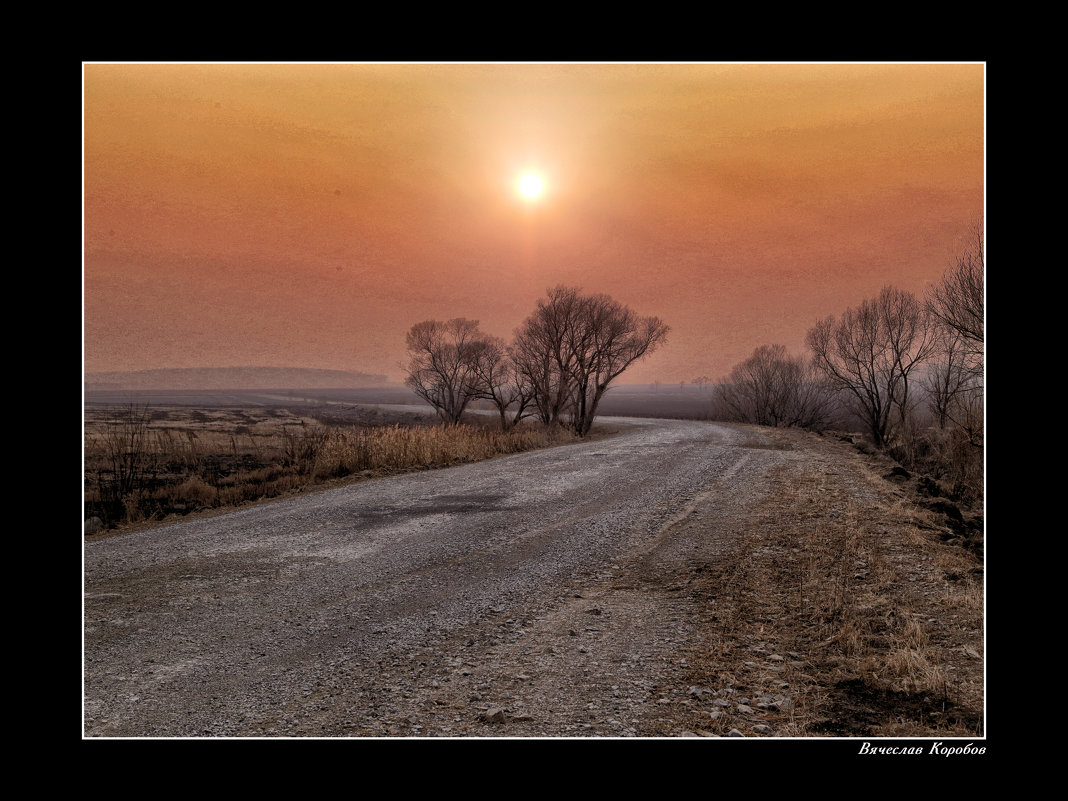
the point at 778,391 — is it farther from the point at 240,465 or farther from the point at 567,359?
the point at 240,465

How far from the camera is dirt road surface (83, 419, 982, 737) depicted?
3959 mm

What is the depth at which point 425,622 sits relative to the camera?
5617 mm

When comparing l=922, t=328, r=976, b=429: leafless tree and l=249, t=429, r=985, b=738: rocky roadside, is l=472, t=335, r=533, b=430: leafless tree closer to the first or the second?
l=922, t=328, r=976, b=429: leafless tree

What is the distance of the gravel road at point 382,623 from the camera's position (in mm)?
3965

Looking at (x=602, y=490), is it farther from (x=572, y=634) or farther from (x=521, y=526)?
(x=572, y=634)

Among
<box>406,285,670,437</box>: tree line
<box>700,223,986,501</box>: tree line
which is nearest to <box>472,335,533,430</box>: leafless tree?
<box>406,285,670,437</box>: tree line

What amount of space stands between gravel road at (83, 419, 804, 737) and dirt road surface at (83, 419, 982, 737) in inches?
0.9

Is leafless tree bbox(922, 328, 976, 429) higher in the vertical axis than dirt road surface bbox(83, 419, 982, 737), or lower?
higher

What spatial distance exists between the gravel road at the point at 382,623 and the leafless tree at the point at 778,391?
37280mm

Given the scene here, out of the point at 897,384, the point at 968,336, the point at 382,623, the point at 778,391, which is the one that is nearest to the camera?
the point at 382,623

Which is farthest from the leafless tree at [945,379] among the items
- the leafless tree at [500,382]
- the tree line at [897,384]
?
the leafless tree at [500,382]

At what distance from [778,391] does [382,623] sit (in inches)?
1827

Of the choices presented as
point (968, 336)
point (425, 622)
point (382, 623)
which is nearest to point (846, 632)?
point (425, 622)

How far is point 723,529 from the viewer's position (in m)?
9.30
